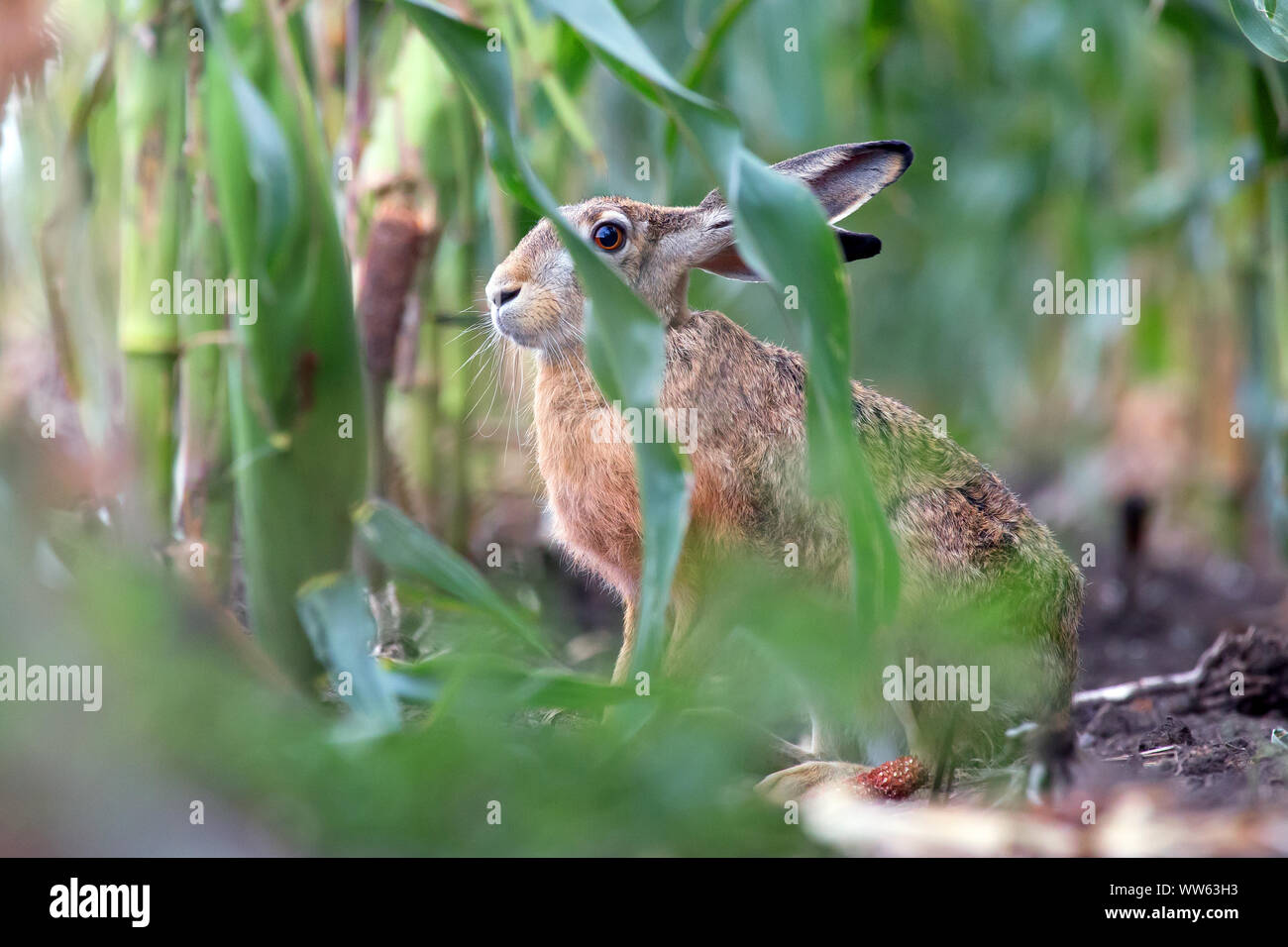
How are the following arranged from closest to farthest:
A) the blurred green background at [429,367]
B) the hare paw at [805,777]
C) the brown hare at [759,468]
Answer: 1. the blurred green background at [429,367]
2. the hare paw at [805,777]
3. the brown hare at [759,468]

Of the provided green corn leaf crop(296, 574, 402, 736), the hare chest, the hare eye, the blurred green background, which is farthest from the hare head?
green corn leaf crop(296, 574, 402, 736)

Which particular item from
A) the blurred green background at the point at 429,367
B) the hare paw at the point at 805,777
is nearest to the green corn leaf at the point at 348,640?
the blurred green background at the point at 429,367

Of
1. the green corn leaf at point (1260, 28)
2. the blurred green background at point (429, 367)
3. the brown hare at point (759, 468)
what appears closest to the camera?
the blurred green background at point (429, 367)

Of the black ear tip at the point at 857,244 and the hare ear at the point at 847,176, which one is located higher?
the hare ear at the point at 847,176

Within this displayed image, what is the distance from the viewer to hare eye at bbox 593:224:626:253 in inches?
109

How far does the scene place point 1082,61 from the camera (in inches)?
218

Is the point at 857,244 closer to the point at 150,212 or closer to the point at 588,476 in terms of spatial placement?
the point at 588,476

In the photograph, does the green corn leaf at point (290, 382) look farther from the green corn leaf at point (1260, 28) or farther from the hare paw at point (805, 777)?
the green corn leaf at point (1260, 28)

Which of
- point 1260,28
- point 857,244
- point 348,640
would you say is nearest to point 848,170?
point 857,244

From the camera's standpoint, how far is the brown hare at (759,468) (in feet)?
8.20

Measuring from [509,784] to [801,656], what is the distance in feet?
0.90

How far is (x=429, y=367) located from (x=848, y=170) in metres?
A: 1.68

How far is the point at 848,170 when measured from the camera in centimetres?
248

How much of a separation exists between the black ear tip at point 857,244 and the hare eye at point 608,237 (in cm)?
50
